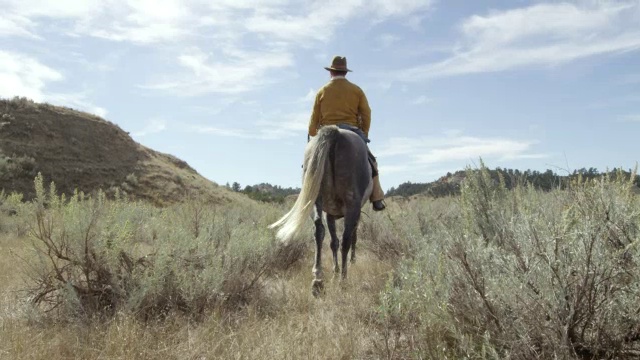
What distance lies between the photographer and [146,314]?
153 inches

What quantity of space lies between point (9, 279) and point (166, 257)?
254 centimetres

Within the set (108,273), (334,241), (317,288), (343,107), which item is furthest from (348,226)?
(108,273)

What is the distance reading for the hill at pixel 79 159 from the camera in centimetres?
2958

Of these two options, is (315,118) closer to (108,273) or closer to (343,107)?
(343,107)

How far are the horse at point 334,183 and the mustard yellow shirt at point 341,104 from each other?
757mm

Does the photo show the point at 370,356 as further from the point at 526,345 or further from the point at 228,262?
the point at 228,262

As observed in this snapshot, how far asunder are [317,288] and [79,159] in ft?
107

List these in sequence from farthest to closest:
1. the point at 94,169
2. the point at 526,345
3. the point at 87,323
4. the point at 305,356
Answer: the point at 94,169, the point at 87,323, the point at 305,356, the point at 526,345

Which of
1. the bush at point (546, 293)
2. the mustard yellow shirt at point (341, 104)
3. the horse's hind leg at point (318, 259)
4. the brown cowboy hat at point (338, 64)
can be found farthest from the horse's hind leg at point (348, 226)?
the bush at point (546, 293)

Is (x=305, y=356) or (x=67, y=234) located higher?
(x=67, y=234)

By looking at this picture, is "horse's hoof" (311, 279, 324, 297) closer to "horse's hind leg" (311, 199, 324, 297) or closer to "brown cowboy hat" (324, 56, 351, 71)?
"horse's hind leg" (311, 199, 324, 297)

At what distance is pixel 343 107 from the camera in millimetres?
6289

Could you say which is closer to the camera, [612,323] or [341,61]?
[612,323]

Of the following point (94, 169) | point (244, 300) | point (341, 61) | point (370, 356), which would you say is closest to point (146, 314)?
point (244, 300)
